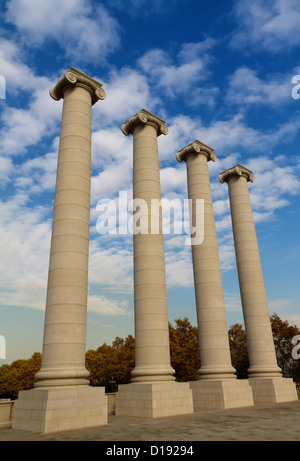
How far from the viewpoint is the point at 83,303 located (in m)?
45.7

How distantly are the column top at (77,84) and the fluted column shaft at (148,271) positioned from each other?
31.1 feet

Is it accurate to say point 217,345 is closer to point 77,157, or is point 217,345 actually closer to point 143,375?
point 143,375

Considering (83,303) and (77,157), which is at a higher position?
(77,157)

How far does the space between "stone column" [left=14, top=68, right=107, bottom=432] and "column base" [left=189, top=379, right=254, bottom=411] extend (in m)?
23.6

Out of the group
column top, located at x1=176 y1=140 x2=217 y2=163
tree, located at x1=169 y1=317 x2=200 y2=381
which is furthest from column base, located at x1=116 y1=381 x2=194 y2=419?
tree, located at x1=169 y1=317 x2=200 y2=381

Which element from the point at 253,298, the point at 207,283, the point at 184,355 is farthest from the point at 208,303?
the point at 184,355

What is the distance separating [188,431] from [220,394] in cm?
2583

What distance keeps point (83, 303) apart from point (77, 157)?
67.2ft

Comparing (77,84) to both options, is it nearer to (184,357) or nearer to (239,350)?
(184,357)

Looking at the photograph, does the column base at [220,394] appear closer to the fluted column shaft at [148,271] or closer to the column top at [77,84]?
the fluted column shaft at [148,271]

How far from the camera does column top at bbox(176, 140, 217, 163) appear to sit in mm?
75938

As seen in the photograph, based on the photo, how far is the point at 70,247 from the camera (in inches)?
1829
